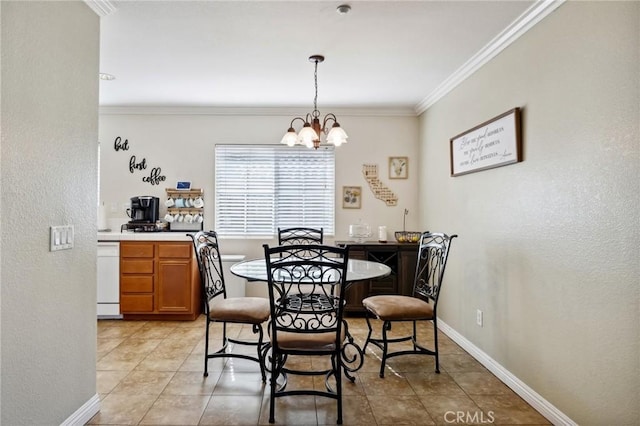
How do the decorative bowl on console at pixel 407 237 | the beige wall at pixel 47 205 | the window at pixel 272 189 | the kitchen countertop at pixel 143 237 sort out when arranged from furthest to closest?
the window at pixel 272 189, the decorative bowl on console at pixel 407 237, the kitchen countertop at pixel 143 237, the beige wall at pixel 47 205

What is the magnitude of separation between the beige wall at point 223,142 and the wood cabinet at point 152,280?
70 cm

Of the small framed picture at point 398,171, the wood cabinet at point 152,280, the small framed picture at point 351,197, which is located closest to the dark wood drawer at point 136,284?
the wood cabinet at point 152,280

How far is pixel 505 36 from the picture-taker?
262 cm

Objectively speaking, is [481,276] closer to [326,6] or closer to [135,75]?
[326,6]

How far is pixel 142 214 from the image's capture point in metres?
4.41

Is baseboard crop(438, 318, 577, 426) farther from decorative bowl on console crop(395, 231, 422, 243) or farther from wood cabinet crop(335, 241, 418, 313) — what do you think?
decorative bowl on console crop(395, 231, 422, 243)

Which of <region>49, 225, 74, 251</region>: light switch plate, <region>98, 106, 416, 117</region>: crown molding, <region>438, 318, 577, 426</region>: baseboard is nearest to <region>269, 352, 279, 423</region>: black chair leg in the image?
<region>49, 225, 74, 251</region>: light switch plate

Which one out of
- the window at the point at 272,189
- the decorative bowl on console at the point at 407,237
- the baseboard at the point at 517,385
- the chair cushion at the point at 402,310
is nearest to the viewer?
the baseboard at the point at 517,385

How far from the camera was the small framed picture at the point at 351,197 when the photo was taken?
4672mm

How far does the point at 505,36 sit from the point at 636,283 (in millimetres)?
1867

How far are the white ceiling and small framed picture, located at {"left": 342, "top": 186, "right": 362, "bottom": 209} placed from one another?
3.70ft

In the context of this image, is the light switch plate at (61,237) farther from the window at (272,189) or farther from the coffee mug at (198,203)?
the window at (272,189)

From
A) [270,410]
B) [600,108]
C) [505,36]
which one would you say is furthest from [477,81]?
[270,410]

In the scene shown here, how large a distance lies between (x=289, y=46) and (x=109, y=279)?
3140mm
